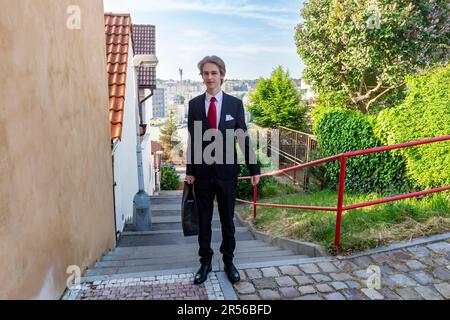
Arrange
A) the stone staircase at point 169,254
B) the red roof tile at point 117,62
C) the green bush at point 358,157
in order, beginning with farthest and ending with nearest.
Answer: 1. the green bush at point 358,157
2. the red roof tile at point 117,62
3. the stone staircase at point 169,254

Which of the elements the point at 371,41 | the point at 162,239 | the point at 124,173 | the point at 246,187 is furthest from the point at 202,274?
the point at 371,41

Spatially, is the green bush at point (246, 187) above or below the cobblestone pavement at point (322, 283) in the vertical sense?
below

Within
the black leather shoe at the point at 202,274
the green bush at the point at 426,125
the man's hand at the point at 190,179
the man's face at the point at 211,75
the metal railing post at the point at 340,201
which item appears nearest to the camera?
the man's face at the point at 211,75

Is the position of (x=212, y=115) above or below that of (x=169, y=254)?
above

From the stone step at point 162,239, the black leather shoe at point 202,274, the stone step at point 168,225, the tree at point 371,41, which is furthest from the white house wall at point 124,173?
the tree at point 371,41

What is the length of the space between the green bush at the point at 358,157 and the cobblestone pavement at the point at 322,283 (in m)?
4.23

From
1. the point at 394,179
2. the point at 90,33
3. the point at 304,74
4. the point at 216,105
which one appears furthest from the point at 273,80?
the point at 216,105

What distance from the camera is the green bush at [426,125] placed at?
5.52 meters

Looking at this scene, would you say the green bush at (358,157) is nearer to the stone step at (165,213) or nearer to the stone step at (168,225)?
the stone step at (168,225)

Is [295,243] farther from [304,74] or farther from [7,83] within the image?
[304,74]

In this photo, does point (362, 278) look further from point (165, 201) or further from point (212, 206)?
point (165, 201)

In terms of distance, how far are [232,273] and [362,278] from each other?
1.02 m

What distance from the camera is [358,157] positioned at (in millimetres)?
7656

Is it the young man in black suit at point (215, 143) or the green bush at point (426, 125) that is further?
the green bush at point (426, 125)
